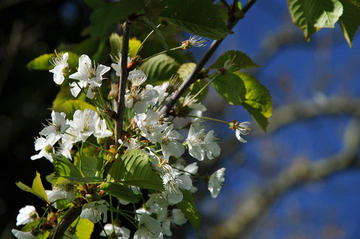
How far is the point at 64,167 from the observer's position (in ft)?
2.04

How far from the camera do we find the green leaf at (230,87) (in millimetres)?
738

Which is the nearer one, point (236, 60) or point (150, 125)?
point (150, 125)

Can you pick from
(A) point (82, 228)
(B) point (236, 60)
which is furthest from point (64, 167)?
(B) point (236, 60)

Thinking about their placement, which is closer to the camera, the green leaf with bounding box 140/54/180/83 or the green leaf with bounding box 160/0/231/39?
the green leaf with bounding box 160/0/231/39

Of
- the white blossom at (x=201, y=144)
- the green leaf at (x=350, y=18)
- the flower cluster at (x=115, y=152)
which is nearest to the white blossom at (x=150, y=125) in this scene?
the flower cluster at (x=115, y=152)

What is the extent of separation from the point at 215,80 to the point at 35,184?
38cm

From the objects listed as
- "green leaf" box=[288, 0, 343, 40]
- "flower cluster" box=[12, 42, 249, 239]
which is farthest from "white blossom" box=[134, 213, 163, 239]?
"green leaf" box=[288, 0, 343, 40]

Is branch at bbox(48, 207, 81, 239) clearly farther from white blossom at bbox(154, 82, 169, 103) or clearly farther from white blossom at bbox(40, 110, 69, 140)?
white blossom at bbox(154, 82, 169, 103)

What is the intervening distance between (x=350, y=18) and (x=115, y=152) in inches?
18.2

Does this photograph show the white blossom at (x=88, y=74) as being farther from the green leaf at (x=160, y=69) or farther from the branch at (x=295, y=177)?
the branch at (x=295, y=177)

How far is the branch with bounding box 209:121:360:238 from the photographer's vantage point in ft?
13.6

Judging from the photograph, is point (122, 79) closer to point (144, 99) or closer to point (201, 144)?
point (144, 99)

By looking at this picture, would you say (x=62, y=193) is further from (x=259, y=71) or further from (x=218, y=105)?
(x=259, y=71)

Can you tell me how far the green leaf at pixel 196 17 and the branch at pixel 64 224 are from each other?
13.8 inches
